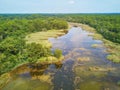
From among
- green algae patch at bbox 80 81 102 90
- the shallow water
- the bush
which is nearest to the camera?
green algae patch at bbox 80 81 102 90

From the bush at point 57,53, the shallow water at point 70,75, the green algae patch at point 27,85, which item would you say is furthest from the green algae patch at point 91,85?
the bush at point 57,53

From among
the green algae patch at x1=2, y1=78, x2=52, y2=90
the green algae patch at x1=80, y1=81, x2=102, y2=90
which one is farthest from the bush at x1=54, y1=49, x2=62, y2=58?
the green algae patch at x1=80, y1=81, x2=102, y2=90

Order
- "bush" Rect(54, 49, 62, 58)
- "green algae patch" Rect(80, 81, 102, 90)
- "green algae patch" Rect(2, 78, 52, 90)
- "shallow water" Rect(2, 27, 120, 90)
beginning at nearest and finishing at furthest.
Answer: "green algae patch" Rect(80, 81, 102, 90) < "green algae patch" Rect(2, 78, 52, 90) < "shallow water" Rect(2, 27, 120, 90) < "bush" Rect(54, 49, 62, 58)

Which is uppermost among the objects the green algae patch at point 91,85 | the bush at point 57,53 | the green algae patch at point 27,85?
the bush at point 57,53

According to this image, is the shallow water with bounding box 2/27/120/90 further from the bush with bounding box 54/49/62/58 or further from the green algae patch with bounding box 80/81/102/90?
the bush with bounding box 54/49/62/58

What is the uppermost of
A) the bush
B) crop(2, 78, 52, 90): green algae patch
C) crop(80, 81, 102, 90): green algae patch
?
the bush

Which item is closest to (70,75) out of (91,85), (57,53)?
(91,85)

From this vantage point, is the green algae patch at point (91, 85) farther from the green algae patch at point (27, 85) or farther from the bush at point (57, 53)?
the bush at point (57, 53)

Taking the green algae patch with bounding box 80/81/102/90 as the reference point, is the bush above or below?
above

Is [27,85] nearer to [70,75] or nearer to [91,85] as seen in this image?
[70,75]

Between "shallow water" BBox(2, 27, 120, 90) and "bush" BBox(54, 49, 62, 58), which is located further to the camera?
"bush" BBox(54, 49, 62, 58)

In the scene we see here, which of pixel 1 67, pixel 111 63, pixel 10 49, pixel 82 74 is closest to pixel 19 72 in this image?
pixel 1 67
